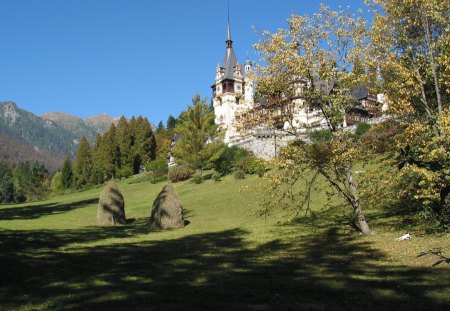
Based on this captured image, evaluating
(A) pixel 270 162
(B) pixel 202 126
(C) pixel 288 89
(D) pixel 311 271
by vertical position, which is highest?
(B) pixel 202 126

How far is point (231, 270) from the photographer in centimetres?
1070

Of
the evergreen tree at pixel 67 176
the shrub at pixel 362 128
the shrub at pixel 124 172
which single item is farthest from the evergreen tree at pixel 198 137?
the evergreen tree at pixel 67 176

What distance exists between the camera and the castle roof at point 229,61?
9338 centimetres

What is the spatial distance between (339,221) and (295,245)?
5.23 metres

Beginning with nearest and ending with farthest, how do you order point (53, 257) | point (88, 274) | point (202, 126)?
point (88, 274)
point (53, 257)
point (202, 126)

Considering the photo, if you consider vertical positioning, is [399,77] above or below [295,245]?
above

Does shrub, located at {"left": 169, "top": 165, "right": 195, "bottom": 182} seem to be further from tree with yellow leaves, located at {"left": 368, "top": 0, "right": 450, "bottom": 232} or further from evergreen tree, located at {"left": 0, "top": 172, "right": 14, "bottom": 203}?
evergreen tree, located at {"left": 0, "top": 172, "right": 14, "bottom": 203}

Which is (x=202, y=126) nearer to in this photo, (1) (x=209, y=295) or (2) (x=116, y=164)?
(2) (x=116, y=164)

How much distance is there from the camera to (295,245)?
15.1m

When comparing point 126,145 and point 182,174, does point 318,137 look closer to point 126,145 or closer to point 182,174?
point 182,174

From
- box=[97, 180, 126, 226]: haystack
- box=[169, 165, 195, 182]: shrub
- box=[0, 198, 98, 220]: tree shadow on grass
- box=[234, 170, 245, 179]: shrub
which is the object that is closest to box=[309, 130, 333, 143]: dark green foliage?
box=[97, 180, 126, 226]: haystack

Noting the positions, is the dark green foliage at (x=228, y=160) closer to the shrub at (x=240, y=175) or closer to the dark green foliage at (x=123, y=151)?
A: the shrub at (x=240, y=175)

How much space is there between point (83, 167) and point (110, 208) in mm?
68282

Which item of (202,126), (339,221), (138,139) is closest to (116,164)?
(138,139)
